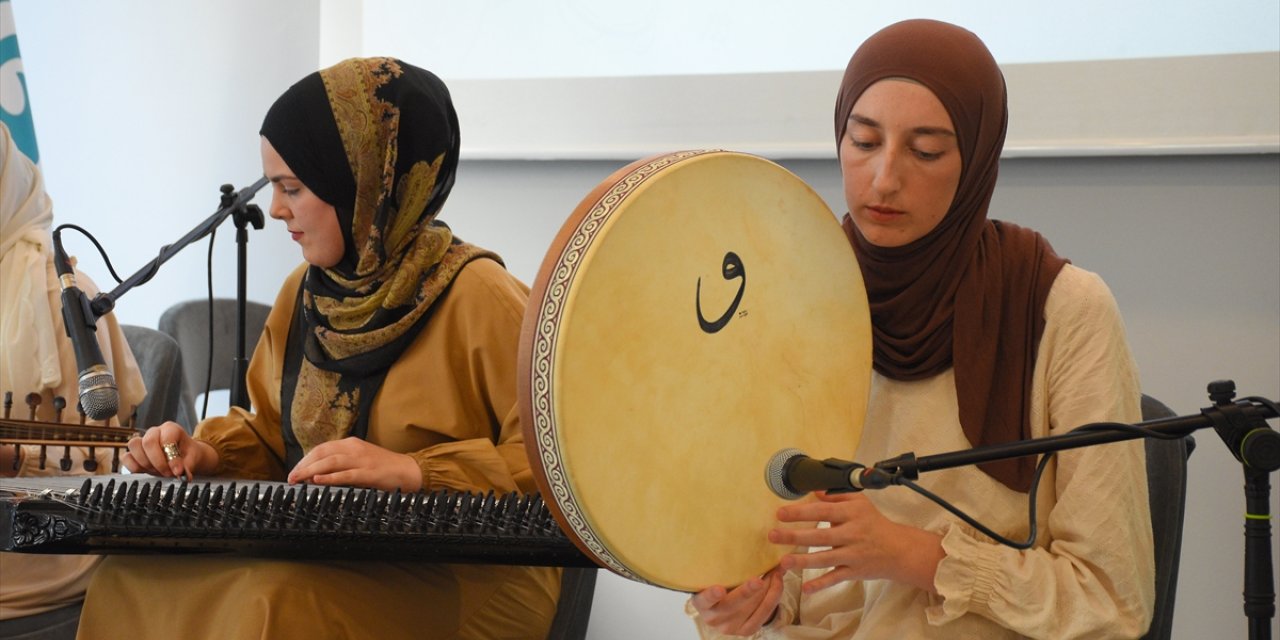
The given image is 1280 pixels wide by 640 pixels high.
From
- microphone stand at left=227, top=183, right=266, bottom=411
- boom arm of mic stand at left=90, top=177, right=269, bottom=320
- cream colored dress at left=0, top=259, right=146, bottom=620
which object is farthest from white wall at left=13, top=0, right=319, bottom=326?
boom arm of mic stand at left=90, top=177, right=269, bottom=320

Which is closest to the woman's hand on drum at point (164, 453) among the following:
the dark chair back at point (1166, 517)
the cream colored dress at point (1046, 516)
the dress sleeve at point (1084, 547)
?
the cream colored dress at point (1046, 516)

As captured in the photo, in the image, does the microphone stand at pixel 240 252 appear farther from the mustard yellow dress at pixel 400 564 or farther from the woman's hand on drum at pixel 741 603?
the woman's hand on drum at pixel 741 603

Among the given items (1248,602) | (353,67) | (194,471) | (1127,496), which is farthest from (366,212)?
(1248,602)

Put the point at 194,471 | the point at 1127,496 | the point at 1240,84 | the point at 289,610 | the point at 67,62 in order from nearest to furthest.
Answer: the point at 1127,496 < the point at 289,610 < the point at 194,471 < the point at 1240,84 < the point at 67,62

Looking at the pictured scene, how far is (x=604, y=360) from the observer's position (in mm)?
1039

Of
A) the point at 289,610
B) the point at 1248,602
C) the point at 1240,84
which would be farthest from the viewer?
the point at 1240,84

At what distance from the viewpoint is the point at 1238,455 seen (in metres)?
1.00

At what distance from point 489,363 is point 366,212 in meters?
0.32

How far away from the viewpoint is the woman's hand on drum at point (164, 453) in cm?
178

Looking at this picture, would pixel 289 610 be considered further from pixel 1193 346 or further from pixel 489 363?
pixel 1193 346

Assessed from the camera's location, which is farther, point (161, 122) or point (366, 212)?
point (161, 122)

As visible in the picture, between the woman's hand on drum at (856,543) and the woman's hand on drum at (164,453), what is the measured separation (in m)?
1.00

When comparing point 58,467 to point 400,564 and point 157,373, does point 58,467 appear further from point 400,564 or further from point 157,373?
point 400,564

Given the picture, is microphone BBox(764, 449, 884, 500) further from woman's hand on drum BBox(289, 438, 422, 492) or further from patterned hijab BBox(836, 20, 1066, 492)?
woman's hand on drum BBox(289, 438, 422, 492)
